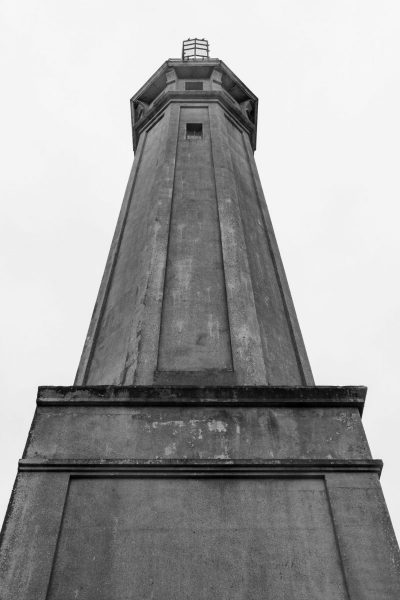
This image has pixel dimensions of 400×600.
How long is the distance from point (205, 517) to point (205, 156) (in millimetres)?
9569

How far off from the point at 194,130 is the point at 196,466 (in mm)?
10888

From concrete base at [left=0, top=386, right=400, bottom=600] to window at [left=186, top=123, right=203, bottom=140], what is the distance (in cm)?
931

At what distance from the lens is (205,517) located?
7457 mm

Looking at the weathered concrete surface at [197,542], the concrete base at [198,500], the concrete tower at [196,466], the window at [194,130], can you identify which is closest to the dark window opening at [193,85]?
the window at [194,130]

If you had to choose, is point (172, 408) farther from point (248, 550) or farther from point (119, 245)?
point (119, 245)

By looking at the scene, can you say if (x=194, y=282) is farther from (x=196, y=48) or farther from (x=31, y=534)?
(x=196, y=48)

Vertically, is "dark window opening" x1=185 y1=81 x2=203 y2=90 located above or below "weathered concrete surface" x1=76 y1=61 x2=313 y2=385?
above

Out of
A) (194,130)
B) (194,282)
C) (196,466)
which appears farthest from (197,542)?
(194,130)

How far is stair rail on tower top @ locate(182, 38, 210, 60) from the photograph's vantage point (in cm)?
2346

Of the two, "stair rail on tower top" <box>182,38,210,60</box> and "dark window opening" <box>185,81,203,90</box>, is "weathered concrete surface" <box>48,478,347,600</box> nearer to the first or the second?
"dark window opening" <box>185,81,203,90</box>

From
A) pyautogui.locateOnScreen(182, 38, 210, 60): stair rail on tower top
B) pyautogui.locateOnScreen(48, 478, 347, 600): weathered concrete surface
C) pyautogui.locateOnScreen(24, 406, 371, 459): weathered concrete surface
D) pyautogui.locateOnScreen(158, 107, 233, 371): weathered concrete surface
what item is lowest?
pyautogui.locateOnScreen(48, 478, 347, 600): weathered concrete surface

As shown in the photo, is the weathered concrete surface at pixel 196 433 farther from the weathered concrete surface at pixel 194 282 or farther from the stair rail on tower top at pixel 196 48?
the stair rail on tower top at pixel 196 48

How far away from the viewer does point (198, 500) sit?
761cm

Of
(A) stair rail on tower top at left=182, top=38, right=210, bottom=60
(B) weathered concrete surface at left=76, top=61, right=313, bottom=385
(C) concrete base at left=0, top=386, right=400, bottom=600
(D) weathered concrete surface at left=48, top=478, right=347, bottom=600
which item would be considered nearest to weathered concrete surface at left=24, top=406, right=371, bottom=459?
(C) concrete base at left=0, top=386, right=400, bottom=600
